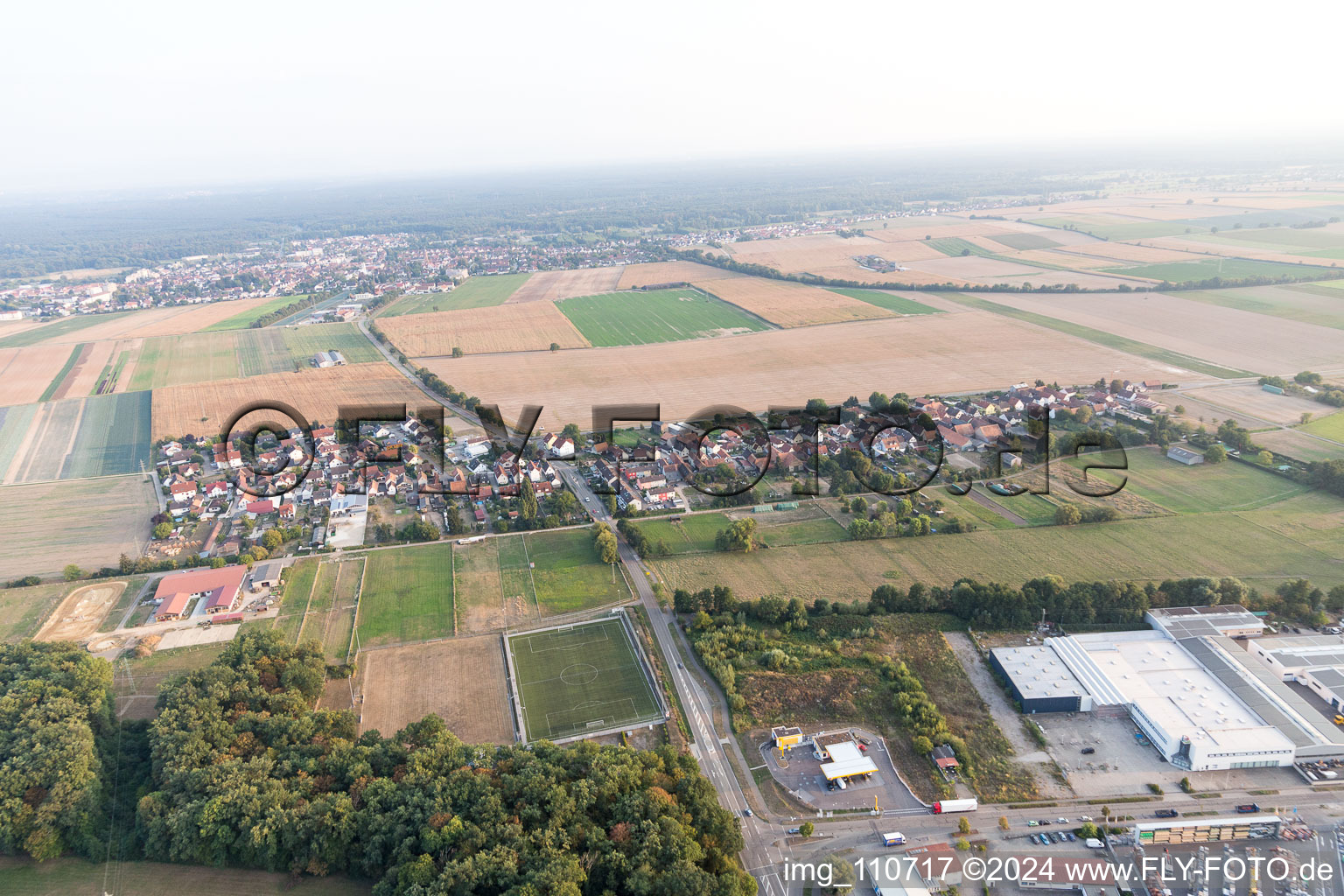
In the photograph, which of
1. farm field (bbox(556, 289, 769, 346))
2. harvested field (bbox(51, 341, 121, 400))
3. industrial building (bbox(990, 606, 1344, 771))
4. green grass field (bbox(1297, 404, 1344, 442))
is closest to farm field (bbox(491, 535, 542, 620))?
industrial building (bbox(990, 606, 1344, 771))

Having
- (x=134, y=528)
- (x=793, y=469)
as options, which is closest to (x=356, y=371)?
(x=134, y=528)

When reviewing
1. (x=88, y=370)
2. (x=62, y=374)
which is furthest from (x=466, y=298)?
(x=62, y=374)

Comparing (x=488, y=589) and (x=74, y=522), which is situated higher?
(x=74, y=522)

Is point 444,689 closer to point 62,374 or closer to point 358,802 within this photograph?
point 358,802

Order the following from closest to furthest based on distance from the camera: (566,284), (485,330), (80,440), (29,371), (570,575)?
(570,575), (80,440), (29,371), (485,330), (566,284)

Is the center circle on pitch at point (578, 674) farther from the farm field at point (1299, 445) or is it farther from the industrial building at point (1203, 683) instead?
the farm field at point (1299, 445)

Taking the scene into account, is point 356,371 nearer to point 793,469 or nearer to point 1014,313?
point 793,469
